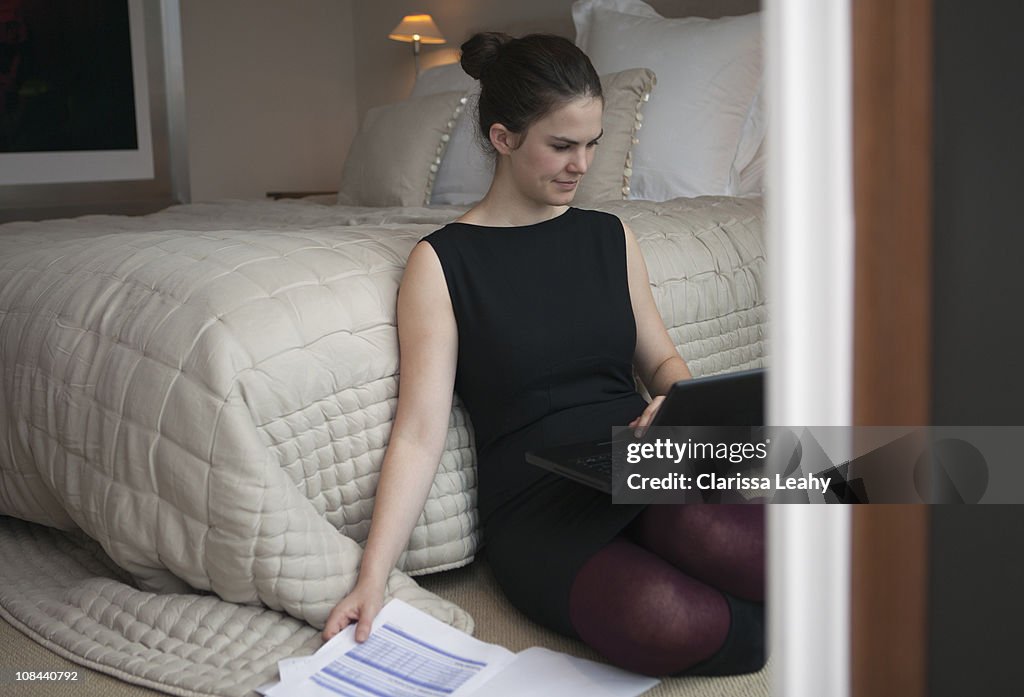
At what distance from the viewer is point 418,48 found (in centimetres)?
477

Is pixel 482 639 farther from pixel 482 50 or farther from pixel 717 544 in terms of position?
pixel 482 50

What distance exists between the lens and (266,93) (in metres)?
5.13

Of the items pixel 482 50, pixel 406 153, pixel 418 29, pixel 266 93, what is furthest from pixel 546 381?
pixel 266 93

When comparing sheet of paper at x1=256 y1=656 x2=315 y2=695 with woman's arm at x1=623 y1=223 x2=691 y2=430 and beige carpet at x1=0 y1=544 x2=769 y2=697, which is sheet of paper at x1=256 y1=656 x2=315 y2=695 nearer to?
beige carpet at x1=0 y1=544 x2=769 y2=697

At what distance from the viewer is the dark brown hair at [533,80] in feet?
5.26

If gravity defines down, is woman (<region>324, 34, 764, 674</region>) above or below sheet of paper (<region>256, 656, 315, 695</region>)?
above

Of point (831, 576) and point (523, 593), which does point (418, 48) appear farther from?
point (831, 576)

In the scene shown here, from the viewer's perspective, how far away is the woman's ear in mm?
1644

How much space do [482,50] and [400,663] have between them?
3.21ft

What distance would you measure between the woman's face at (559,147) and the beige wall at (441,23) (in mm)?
1931

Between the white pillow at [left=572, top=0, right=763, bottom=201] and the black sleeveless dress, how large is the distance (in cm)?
113

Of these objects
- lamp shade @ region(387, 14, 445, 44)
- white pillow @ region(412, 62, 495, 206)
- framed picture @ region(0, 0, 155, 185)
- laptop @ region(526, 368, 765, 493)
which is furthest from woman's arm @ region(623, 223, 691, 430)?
framed picture @ region(0, 0, 155, 185)

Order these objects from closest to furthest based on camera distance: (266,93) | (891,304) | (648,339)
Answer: (891,304) < (648,339) < (266,93)

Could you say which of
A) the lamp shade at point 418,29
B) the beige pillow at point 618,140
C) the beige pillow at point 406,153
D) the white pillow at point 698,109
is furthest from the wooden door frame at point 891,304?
the lamp shade at point 418,29
